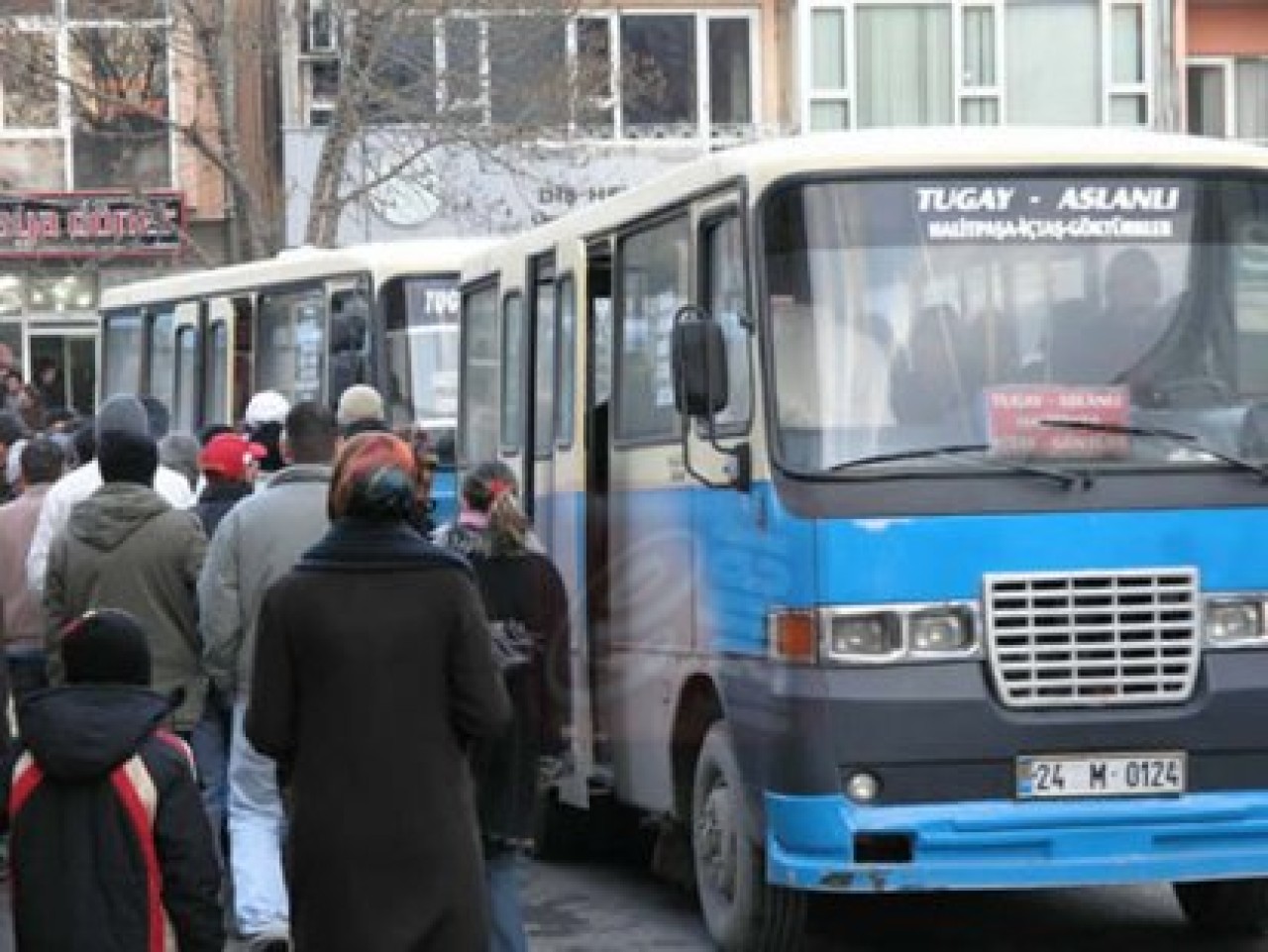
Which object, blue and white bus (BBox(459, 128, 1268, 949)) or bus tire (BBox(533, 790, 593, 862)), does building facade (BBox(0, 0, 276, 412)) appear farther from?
blue and white bus (BBox(459, 128, 1268, 949))

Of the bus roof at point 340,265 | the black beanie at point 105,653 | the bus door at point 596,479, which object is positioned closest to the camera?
the black beanie at point 105,653

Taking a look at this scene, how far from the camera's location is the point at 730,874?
904 cm

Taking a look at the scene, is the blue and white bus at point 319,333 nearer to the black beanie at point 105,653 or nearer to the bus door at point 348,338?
the bus door at point 348,338

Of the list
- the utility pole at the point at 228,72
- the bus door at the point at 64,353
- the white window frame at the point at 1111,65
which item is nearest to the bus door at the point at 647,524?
the utility pole at the point at 228,72

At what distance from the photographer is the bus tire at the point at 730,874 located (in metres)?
8.80

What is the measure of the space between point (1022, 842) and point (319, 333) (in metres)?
10.9

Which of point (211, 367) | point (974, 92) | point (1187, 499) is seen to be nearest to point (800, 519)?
point (1187, 499)

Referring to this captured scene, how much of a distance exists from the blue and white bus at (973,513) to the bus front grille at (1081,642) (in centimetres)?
1

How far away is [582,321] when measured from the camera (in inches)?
436

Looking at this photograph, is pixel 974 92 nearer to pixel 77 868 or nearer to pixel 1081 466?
pixel 1081 466

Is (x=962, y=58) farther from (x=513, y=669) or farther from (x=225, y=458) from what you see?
(x=513, y=669)

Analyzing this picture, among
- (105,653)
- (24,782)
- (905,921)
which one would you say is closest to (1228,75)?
(905,921)

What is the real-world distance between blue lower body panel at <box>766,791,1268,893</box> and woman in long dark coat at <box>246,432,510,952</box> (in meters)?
2.48

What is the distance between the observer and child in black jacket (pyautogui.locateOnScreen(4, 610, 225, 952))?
5578 millimetres
